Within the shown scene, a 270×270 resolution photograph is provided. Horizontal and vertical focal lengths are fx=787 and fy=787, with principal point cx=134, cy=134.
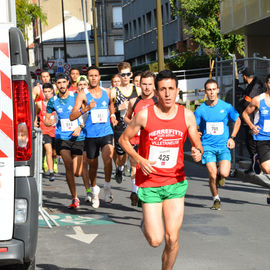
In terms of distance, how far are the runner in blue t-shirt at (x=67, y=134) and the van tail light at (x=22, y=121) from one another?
19.8ft

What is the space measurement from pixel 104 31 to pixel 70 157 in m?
69.5

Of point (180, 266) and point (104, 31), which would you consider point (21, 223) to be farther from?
point (104, 31)

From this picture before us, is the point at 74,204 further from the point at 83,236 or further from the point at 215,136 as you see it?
the point at 83,236

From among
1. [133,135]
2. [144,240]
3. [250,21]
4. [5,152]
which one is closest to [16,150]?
[5,152]

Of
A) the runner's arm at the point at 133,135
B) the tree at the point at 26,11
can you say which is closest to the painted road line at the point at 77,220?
the runner's arm at the point at 133,135

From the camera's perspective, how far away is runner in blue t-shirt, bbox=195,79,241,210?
11.6 metres

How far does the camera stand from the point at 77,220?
10.5 metres

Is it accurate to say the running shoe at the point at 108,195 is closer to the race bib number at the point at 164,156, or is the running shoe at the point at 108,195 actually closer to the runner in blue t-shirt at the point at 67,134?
the runner in blue t-shirt at the point at 67,134

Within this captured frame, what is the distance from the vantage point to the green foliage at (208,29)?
34.4 m

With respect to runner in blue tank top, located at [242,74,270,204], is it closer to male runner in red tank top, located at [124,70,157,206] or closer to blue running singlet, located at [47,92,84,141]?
male runner in red tank top, located at [124,70,157,206]

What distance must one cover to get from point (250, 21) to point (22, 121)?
63.3 feet

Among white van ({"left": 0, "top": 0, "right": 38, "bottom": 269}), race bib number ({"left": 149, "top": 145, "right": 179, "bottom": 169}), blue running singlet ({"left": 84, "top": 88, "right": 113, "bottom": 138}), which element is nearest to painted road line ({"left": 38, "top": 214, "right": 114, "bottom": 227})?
blue running singlet ({"left": 84, "top": 88, "right": 113, "bottom": 138})

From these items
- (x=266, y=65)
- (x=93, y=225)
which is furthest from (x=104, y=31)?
(x=93, y=225)

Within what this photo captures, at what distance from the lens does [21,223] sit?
17.9ft
